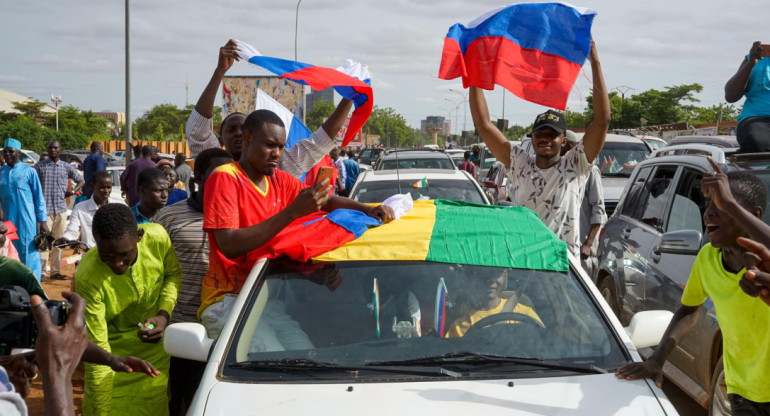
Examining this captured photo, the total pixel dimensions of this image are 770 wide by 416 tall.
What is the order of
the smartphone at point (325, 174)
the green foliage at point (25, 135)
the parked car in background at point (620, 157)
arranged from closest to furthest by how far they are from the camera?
1. the smartphone at point (325, 174)
2. the parked car in background at point (620, 157)
3. the green foliage at point (25, 135)

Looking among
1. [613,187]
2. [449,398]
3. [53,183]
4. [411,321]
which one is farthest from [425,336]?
[53,183]

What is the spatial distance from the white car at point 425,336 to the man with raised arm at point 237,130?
1463 mm

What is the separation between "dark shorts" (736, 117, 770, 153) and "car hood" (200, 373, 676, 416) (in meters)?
3.48

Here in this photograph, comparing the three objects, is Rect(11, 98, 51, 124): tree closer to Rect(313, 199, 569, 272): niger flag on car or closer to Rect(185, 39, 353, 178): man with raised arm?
Rect(185, 39, 353, 178): man with raised arm

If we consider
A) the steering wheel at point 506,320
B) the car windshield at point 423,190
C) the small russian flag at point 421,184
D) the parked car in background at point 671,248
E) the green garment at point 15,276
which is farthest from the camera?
the small russian flag at point 421,184

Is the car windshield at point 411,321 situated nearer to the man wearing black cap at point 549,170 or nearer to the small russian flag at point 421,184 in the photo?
the man wearing black cap at point 549,170

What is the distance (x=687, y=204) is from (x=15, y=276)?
4.68 m

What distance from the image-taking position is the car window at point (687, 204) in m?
5.63

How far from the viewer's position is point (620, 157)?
1278 cm

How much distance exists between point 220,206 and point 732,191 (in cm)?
222

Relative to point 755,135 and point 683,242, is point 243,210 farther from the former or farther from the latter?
point 755,135

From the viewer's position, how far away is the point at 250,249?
372cm

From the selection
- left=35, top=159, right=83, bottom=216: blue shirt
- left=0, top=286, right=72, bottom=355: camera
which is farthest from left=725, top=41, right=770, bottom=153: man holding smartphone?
left=35, top=159, right=83, bottom=216: blue shirt

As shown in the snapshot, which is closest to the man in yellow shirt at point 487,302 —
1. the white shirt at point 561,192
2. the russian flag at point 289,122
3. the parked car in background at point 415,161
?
the white shirt at point 561,192
